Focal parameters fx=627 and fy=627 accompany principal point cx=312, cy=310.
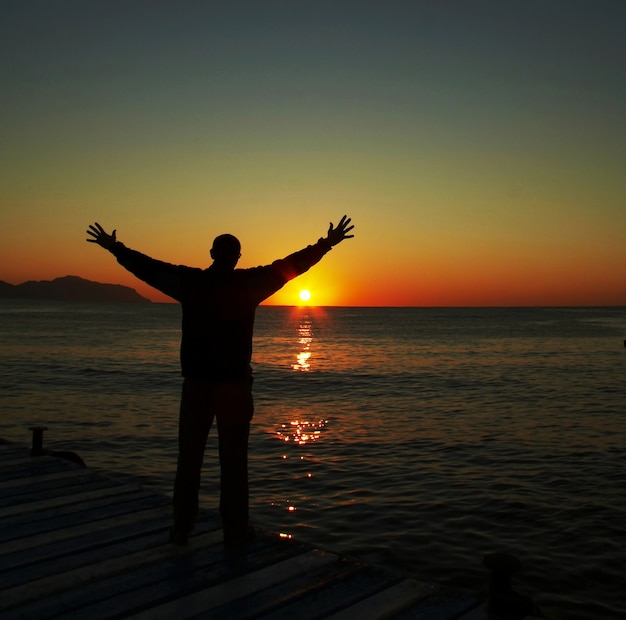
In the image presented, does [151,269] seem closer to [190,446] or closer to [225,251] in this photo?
[225,251]

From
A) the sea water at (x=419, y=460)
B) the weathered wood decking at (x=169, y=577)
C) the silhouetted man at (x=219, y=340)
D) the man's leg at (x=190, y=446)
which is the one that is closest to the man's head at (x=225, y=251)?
the silhouetted man at (x=219, y=340)

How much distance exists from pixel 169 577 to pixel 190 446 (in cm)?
112

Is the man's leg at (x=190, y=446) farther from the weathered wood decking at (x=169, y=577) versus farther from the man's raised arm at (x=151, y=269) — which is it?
the man's raised arm at (x=151, y=269)

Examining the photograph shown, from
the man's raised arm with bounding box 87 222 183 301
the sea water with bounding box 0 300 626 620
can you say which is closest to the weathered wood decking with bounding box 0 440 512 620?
the man's raised arm with bounding box 87 222 183 301

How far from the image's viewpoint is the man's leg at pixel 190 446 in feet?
18.5

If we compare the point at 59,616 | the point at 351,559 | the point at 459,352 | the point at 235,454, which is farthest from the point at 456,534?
the point at 459,352

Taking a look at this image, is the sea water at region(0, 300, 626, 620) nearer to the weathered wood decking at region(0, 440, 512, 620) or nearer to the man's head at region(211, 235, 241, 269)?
the weathered wood decking at region(0, 440, 512, 620)

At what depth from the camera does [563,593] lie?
789 cm

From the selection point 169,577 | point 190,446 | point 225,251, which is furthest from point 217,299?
point 169,577

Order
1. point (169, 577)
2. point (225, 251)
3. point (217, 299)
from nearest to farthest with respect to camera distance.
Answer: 1. point (169, 577)
2. point (217, 299)
3. point (225, 251)

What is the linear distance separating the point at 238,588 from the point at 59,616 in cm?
130

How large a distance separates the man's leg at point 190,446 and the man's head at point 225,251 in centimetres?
109

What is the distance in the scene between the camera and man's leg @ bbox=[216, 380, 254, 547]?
557 cm

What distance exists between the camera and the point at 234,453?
5695 mm
